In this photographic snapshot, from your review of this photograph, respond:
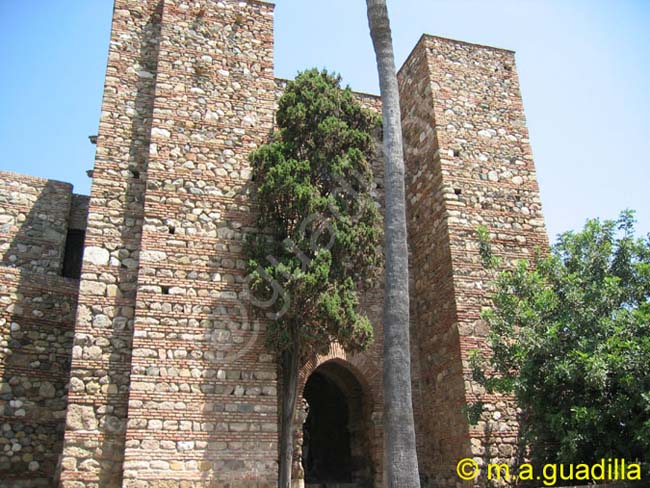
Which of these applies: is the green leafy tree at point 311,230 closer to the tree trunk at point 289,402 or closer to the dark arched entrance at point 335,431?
the tree trunk at point 289,402

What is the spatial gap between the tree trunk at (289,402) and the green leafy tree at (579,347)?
262 cm

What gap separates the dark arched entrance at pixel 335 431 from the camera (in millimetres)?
10375

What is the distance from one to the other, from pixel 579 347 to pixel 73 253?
9650 millimetres

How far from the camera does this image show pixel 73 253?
40.9 feet

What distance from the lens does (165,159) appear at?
9312 mm

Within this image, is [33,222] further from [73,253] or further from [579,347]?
[579,347]

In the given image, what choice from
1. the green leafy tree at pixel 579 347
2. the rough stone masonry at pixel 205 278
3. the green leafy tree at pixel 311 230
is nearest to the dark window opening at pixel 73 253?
the rough stone masonry at pixel 205 278

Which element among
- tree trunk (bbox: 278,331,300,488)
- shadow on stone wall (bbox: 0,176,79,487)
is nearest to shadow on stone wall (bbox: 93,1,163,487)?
shadow on stone wall (bbox: 0,176,79,487)

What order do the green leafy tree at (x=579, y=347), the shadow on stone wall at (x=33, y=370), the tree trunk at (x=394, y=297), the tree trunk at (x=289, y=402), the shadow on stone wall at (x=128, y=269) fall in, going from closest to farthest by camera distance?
1. the tree trunk at (x=394, y=297)
2. the green leafy tree at (x=579, y=347)
3. the shadow on stone wall at (x=128, y=269)
4. the tree trunk at (x=289, y=402)
5. the shadow on stone wall at (x=33, y=370)

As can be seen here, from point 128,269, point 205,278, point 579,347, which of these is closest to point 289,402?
point 205,278

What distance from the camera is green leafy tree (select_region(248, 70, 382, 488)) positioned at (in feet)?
27.5

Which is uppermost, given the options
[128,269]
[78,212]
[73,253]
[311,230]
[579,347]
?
[78,212]

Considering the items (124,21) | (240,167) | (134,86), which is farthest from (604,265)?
(124,21)

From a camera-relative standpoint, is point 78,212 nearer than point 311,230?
No
